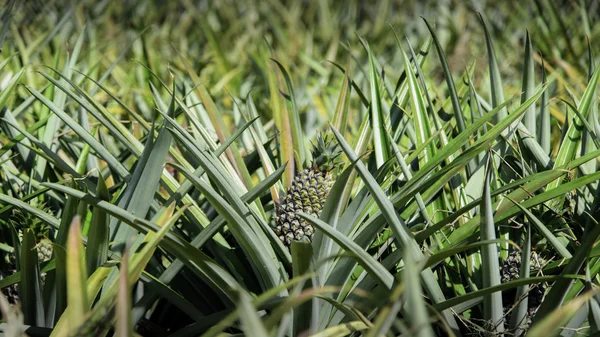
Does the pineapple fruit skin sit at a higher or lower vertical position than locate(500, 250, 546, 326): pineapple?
higher

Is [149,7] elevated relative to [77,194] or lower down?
elevated

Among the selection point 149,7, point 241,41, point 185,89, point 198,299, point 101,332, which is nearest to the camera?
point 101,332

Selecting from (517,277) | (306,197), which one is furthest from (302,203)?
(517,277)

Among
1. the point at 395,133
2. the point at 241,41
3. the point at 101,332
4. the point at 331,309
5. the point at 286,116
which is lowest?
the point at 331,309

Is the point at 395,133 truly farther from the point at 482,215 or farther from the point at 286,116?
the point at 482,215

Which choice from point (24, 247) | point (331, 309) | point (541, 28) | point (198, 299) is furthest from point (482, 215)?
point (541, 28)

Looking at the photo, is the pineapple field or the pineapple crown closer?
the pineapple field

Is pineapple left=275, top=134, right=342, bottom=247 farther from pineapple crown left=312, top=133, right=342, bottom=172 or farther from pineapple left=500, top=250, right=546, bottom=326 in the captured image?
pineapple left=500, top=250, right=546, bottom=326

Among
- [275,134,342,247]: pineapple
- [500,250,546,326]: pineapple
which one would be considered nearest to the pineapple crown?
[275,134,342,247]: pineapple

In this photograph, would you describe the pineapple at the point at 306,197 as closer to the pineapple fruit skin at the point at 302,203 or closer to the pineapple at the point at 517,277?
the pineapple fruit skin at the point at 302,203
